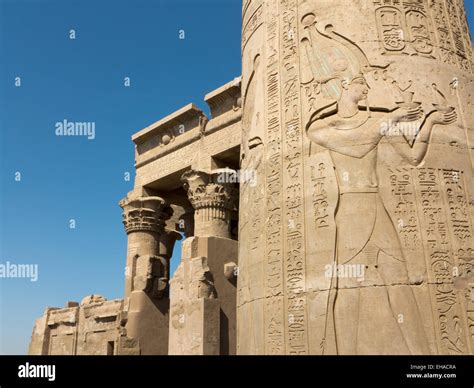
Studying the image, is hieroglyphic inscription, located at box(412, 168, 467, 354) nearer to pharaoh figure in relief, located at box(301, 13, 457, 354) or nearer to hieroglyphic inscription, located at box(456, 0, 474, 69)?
pharaoh figure in relief, located at box(301, 13, 457, 354)

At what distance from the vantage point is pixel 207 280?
10.5 metres

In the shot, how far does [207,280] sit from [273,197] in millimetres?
5329

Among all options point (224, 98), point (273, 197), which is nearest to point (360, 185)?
point (273, 197)

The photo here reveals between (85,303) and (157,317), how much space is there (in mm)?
4697

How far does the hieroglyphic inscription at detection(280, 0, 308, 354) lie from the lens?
16.2 ft

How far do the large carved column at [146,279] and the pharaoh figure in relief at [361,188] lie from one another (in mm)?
9104

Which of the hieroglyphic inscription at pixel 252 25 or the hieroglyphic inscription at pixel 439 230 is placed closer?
the hieroglyphic inscription at pixel 439 230

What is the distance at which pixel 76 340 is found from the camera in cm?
1609

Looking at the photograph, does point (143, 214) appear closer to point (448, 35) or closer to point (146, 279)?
point (146, 279)

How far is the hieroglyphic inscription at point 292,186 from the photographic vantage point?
195 inches

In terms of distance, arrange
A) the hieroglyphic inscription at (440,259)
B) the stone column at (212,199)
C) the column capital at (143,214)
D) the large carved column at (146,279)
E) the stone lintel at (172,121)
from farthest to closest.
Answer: the column capital at (143,214) < the stone lintel at (172,121) < the large carved column at (146,279) < the stone column at (212,199) < the hieroglyphic inscription at (440,259)

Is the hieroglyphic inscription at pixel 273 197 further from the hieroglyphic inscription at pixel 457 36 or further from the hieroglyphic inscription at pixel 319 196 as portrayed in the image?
the hieroglyphic inscription at pixel 457 36

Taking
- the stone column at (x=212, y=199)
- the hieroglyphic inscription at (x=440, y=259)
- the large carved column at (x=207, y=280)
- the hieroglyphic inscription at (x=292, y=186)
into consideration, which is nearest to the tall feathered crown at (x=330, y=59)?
the hieroglyphic inscription at (x=292, y=186)
